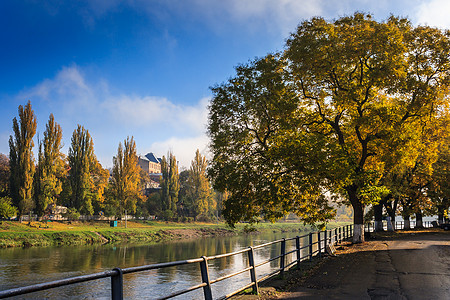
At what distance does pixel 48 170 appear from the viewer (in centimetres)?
4841

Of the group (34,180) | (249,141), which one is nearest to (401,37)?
(249,141)

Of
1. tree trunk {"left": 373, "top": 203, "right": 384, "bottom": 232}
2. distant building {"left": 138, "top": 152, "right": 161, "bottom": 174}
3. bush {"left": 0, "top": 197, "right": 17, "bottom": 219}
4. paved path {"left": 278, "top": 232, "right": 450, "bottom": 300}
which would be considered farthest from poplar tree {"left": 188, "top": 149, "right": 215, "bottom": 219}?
distant building {"left": 138, "top": 152, "right": 161, "bottom": 174}

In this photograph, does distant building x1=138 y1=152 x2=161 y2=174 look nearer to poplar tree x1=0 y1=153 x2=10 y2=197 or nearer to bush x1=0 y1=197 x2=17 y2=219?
poplar tree x1=0 y1=153 x2=10 y2=197

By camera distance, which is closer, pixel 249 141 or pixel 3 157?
pixel 249 141

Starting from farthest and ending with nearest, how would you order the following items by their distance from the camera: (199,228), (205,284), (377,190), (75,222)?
(199,228) → (75,222) → (377,190) → (205,284)

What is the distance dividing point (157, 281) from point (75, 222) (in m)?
36.6

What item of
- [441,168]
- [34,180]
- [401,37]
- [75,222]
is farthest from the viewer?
[75,222]

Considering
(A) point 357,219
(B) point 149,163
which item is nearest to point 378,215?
(A) point 357,219

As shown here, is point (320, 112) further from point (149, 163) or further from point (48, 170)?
point (149, 163)

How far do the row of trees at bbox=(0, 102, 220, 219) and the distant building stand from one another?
72889 millimetres

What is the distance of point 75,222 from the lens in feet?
170

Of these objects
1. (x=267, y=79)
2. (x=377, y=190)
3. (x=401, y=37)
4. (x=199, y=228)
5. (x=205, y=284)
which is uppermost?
(x=401, y=37)

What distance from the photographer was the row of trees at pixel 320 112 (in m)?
18.3

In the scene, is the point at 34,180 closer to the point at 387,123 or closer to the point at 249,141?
the point at 249,141
